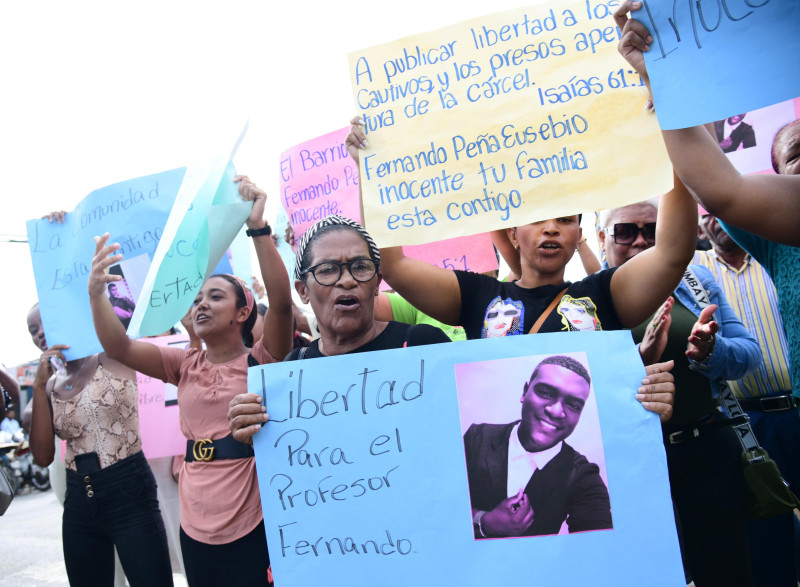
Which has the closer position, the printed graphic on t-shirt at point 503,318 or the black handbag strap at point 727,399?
the printed graphic on t-shirt at point 503,318

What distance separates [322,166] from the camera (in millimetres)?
3363

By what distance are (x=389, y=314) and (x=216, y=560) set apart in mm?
1347

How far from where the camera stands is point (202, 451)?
247 centimetres

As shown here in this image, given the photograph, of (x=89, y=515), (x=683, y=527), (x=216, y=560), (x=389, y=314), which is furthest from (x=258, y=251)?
(x=683, y=527)

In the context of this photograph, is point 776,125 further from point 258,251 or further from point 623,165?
point 258,251

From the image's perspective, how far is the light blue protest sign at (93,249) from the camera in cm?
297

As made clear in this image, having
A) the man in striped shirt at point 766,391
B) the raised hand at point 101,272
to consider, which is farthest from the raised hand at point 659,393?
the raised hand at point 101,272

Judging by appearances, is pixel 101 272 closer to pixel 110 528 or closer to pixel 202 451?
pixel 202 451

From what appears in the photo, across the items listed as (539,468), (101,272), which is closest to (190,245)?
(101,272)

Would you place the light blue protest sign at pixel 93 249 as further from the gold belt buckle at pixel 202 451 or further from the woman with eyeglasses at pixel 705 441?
the woman with eyeglasses at pixel 705 441

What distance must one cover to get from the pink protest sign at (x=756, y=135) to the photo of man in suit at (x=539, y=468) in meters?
1.83

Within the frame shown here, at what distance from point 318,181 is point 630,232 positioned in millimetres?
1732

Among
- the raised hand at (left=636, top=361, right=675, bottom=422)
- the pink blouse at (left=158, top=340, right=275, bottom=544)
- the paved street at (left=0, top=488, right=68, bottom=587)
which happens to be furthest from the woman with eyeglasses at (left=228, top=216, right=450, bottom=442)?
the paved street at (left=0, top=488, right=68, bottom=587)

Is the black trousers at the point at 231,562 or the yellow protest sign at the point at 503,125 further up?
the yellow protest sign at the point at 503,125
